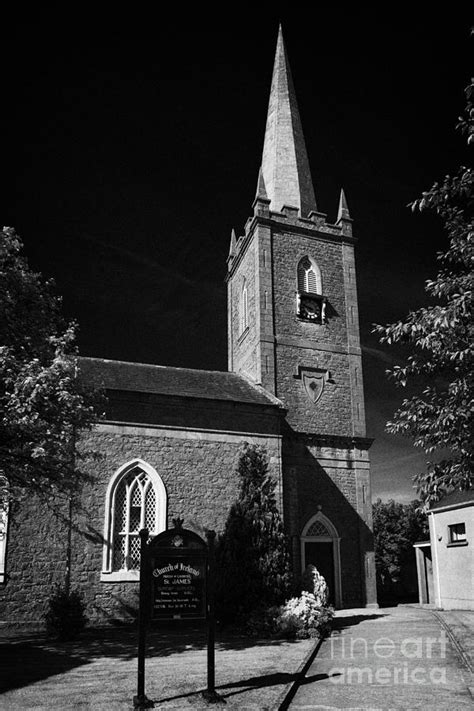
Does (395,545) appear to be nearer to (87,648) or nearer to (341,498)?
(341,498)

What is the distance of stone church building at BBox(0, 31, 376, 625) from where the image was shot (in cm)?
2000

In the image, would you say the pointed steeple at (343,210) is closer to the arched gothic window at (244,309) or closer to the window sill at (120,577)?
the arched gothic window at (244,309)

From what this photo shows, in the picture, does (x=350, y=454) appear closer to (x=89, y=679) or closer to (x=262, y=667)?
(x=262, y=667)

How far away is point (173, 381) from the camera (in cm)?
2553

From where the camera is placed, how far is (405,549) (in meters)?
53.3

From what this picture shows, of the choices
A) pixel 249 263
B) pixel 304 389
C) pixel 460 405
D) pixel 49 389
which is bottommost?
pixel 460 405

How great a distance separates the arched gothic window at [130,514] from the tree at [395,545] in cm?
3439

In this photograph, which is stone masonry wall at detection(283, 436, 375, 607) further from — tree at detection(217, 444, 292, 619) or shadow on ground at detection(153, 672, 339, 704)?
shadow on ground at detection(153, 672, 339, 704)

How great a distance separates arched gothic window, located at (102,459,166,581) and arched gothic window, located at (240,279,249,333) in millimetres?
11224

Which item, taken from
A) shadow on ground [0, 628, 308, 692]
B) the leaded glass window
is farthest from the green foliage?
the leaded glass window

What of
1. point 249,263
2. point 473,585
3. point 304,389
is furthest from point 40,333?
point 473,585

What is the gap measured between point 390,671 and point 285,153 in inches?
1116

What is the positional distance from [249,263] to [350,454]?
10769 mm

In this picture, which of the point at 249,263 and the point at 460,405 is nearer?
the point at 460,405
